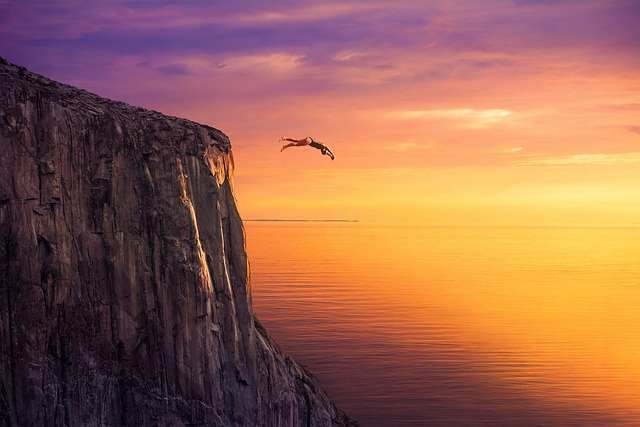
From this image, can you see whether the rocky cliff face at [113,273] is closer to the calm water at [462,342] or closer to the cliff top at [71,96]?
the cliff top at [71,96]

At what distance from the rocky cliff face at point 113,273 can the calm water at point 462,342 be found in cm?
1685

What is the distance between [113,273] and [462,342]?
41485 millimetres

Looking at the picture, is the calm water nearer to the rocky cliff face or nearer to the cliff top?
the rocky cliff face

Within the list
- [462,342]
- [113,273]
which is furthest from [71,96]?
[462,342]

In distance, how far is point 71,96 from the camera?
24.6m

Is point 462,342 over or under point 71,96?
under

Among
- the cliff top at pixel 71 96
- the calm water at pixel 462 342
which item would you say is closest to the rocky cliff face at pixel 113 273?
the cliff top at pixel 71 96

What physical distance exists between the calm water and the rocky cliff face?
663 inches

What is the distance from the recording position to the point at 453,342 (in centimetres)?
6000

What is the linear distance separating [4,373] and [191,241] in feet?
23.0

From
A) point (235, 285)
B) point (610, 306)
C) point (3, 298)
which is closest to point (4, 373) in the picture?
point (3, 298)

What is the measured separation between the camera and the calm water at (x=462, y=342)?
43.2 m

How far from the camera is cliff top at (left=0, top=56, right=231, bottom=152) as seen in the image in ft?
75.7

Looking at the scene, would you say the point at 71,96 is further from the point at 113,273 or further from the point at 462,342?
the point at 462,342
